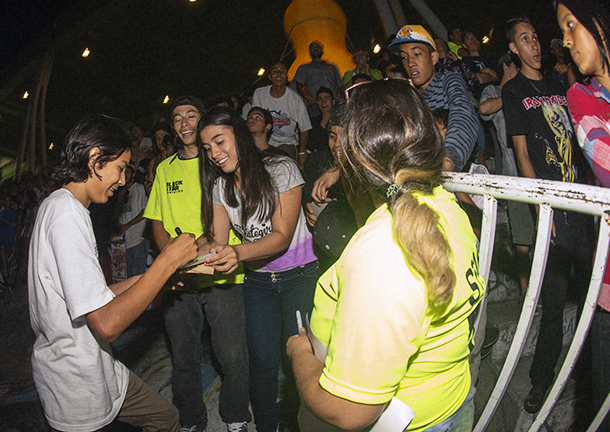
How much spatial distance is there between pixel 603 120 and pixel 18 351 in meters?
6.09

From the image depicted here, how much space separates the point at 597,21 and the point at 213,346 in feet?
9.51

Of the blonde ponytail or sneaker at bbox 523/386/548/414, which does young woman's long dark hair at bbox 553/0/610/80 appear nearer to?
the blonde ponytail

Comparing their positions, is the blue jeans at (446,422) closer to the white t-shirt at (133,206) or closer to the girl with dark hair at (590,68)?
the girl with dark hair at (590,68)

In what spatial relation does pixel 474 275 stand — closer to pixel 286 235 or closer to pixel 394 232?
pixel 394 232

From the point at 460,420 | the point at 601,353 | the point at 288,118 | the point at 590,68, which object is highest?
the point at 288,118

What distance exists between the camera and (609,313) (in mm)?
1479

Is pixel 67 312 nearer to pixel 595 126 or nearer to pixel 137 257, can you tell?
pixel 595 126

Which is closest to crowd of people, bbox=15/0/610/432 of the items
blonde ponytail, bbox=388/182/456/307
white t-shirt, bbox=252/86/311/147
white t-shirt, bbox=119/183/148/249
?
blonde ponytail, bbox=388/182/456/307

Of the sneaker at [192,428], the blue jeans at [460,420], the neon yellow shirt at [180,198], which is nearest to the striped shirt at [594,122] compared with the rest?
the blue jeans at [460,420]

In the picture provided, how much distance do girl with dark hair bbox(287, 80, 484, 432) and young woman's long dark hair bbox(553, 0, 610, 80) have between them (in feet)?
3.61

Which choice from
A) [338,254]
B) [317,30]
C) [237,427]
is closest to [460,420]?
[338,254]

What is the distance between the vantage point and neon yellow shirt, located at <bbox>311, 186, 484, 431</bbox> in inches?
31.8

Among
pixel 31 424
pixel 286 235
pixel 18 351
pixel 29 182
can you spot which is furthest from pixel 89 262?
pixel 29 182

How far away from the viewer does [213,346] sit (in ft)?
8.64
